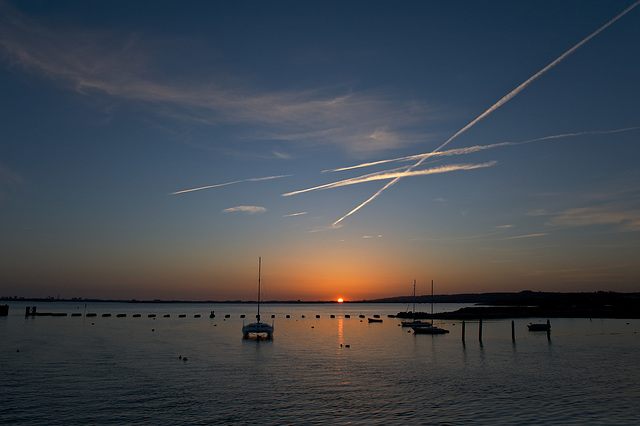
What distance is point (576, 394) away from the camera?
1417 inches

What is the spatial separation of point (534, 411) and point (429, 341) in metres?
49.0

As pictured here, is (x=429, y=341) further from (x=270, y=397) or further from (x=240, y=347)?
(x=270, y=397)

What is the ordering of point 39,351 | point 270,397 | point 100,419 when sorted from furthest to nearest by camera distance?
point 39,351 → point 270,397 → point 100,419

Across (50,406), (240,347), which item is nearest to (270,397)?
(50,406)

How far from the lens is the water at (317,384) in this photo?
2959 cm

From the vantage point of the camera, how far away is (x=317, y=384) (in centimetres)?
3984

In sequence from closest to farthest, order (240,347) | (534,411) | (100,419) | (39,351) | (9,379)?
(100,419) → (534,411) → (9,379) → (39,351) → (240,347)

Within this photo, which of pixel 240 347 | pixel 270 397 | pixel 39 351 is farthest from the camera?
pixel 240 347

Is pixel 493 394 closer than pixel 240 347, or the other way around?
pixel 493 394

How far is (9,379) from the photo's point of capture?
39656 mm

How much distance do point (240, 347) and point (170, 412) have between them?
39508mm

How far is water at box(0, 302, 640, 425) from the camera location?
97.1ft

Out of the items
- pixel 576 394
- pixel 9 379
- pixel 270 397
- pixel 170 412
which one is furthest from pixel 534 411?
pixel 9 379

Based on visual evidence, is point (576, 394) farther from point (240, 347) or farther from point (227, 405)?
point (240, 347)
